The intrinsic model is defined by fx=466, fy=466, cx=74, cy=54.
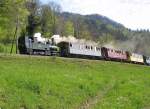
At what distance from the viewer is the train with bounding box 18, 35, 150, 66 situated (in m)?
62.5

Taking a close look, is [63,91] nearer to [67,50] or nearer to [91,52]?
[67,50]

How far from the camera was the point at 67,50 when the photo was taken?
234 ft

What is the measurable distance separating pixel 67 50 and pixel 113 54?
14945mm

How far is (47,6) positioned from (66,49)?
70.0 meters

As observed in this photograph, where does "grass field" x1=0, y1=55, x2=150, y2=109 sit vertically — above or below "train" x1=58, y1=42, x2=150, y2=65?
below

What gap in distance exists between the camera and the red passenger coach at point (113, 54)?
81.4 meters

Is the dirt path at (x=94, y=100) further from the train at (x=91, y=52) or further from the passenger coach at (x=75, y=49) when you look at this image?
the train at (x=91, y=52)

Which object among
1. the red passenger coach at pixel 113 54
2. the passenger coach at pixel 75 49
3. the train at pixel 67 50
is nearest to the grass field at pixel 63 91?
the train at pixel 67 50

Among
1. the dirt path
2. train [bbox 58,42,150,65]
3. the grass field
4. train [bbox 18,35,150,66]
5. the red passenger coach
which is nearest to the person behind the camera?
the grass field

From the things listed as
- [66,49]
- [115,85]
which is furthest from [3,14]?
[115,85]

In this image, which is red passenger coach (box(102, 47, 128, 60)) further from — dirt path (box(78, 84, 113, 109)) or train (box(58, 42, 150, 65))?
dirt path (box(78, 84, 113, 109))

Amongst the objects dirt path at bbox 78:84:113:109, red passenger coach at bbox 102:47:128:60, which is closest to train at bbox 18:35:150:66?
red passenger coach at bbox 102:47:128:60

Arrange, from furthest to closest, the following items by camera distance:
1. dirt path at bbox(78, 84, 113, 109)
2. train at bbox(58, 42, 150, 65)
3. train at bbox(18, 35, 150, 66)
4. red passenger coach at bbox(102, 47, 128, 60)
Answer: red passenger coach at bbox(102, 47, 128, 60) → train at bbox(58, 42, 150, 65) → train at bbox(18, 35, 150, 66) → dirt path at bbox(78, 84, 113, 109)

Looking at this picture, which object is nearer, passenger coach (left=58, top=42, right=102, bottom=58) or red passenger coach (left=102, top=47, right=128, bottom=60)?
passenger coach (left=58, top=42, right=102, bottom=58)
